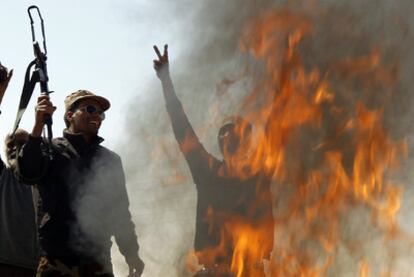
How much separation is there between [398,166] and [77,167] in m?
3.63

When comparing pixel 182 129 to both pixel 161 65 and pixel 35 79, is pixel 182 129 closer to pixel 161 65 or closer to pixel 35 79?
pixel 161 65

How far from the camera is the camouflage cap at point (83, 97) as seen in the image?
5.04 meters

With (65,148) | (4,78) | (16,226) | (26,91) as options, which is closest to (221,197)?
(65,148)

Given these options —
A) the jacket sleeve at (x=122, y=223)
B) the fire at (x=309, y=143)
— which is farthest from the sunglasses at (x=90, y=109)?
the fire at (x=309, y=143)

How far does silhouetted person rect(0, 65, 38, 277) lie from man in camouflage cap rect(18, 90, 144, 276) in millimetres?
627

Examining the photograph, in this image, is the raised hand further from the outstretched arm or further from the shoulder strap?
the shoulder strap

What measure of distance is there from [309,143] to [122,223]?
2.46 metres

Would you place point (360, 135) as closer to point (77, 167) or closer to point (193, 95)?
point (193, 95)

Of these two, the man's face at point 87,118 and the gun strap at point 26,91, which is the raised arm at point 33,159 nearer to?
the man's face at point 87,118

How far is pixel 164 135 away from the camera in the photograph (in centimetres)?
673

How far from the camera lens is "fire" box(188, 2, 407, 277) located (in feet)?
20.8

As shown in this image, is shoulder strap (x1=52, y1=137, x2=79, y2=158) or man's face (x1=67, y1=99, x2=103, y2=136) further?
man's face (x1=67, y1=99, x2=103, y2=136)

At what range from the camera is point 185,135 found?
19.2 feet

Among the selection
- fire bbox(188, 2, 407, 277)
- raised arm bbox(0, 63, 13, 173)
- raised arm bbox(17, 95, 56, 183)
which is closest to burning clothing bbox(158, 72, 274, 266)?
fire bbox(188, 2, 407, 277)
